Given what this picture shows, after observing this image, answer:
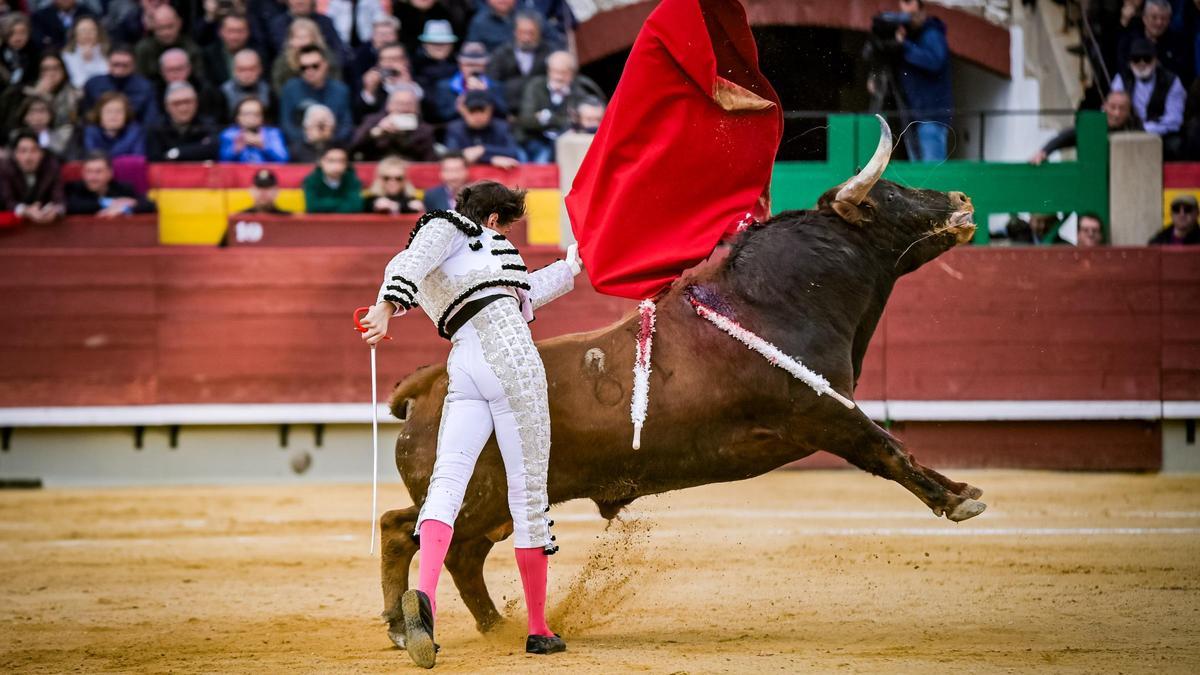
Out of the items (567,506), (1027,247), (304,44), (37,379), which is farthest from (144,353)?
(1027,247)

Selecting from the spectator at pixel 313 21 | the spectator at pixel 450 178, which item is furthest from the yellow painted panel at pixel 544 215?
the spectator at pixel 313 21

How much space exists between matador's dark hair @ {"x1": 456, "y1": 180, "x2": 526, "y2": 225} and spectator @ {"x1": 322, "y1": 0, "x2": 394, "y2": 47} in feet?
19.7

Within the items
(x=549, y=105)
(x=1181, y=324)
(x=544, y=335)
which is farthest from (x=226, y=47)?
(x=1181, y=324)

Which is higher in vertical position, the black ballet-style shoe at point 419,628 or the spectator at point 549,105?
the spectator at point 549,105

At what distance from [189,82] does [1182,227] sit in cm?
616

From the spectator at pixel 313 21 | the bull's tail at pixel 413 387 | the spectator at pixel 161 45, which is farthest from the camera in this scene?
the spectator at pixel 161 45

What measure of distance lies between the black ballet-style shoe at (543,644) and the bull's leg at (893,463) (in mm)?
887

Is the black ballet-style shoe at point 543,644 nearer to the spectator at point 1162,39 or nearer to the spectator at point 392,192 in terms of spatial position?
the spectator at point 392,192

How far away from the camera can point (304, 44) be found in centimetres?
931

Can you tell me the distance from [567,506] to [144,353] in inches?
112

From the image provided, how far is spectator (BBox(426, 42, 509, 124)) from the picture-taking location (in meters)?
9.25

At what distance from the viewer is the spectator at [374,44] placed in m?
9.48

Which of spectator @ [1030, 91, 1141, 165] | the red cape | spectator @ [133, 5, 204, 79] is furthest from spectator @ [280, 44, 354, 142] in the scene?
the red cape

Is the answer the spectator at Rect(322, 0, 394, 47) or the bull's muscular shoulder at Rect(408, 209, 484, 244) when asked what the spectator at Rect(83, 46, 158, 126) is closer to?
the spectator at Rect(322, 0, 394, 47)
